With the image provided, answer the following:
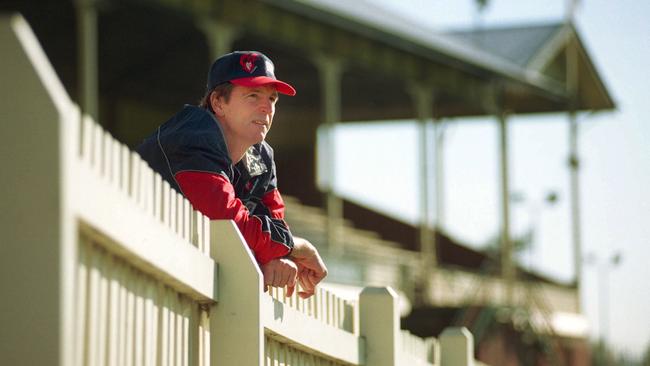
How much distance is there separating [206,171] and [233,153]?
0.25m

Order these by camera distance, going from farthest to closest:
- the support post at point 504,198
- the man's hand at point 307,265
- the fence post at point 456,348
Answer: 1. the support post at point 504,198
2. the fence post at point 456,348
3. the man's hand at point 307,265

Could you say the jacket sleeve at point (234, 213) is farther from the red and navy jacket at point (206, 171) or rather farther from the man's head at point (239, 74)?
the man's head at point (239, 74)

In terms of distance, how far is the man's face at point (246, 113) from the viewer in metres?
5.02

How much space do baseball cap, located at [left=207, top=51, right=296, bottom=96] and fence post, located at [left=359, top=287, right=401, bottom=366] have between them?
74.7 inches

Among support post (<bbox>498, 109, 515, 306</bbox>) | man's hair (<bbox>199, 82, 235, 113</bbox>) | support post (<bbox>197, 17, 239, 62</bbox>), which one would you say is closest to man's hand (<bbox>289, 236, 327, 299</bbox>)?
man's hair (<bbox>199, 82, 235, 113</bbox>)

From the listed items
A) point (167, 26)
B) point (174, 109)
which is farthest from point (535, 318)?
point (174, 109)

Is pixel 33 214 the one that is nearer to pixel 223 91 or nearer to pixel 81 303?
pixel 81 303

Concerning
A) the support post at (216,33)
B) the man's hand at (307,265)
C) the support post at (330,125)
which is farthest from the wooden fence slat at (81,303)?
the support post at (330,125)

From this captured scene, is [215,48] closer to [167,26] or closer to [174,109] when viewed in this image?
[167,26]

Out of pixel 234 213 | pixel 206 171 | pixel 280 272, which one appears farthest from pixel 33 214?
pixel 280 272

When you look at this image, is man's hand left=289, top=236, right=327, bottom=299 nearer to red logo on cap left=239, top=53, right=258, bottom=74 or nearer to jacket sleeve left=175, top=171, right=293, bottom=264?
jacket sleeve left=175, top=171, right=293, bottom=264

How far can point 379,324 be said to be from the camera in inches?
267

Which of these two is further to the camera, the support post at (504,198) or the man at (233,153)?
the support post at (504,198)

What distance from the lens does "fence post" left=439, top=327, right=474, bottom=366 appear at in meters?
8.52
